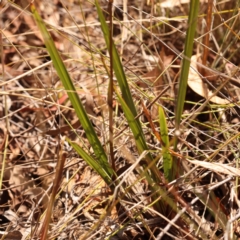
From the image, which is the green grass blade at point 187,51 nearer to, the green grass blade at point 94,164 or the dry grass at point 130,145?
the dry grass at point 130,145

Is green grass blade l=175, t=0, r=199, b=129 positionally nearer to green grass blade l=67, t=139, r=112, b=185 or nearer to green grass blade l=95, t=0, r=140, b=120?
green grass blade l=95, t=0, r=140, b=120

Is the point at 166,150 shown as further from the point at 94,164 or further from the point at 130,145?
the point at 130,145

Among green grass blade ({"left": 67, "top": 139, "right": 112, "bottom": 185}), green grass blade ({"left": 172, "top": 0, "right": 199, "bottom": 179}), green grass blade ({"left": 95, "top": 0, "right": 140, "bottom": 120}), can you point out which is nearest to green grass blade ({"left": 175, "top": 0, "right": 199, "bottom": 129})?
green grass blade ({"left": 172, "top": 0, "right": 199, "bottom": 179})

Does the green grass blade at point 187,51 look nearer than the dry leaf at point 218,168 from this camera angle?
Yes

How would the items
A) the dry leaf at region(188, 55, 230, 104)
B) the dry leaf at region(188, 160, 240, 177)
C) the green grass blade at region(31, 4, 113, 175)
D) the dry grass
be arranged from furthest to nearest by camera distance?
1. the dry leaf at region(188, 55, 230, 104)
2. the dry grass
3. the dry leaf at region(188, 160, 240, 177)
4. the green grass blade at region(31, 4, 113, 175)

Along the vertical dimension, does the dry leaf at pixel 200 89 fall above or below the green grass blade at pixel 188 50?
below

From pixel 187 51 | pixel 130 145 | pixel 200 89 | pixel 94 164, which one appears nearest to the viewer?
pixel 187 51

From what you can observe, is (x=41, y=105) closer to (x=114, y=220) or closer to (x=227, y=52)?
(x=114, y=220)

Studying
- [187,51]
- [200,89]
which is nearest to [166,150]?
[187,51]

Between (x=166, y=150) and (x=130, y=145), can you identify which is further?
(x=130, y=145)

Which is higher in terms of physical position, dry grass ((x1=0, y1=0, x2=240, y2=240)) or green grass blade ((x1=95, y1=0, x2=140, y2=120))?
green grass blade ((x1=95, y1=0, x2=140, y2=120))

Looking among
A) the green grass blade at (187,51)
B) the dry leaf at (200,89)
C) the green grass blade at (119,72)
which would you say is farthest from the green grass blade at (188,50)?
the dry leaf at (200,89)
